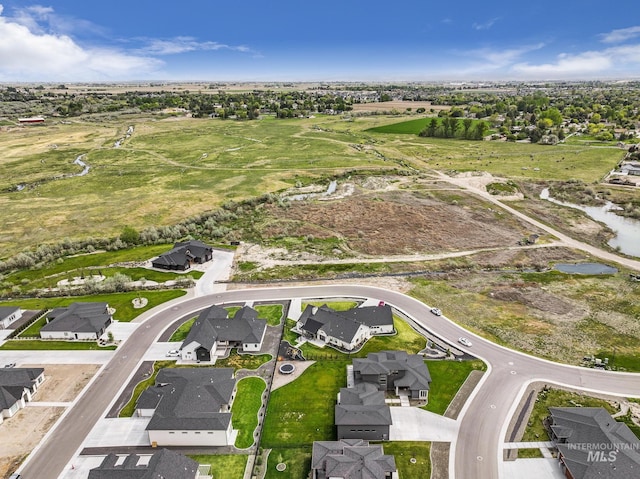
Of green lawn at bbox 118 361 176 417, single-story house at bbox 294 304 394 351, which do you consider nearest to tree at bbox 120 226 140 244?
green lawn at bbox 118 361 176 417

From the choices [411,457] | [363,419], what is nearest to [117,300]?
[363,419]

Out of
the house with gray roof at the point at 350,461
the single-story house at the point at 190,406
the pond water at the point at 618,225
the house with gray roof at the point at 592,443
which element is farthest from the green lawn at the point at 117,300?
the pond water at the point at 618,225

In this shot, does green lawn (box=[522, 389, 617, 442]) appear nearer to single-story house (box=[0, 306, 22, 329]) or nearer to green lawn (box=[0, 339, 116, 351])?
green lawn (box=[0, 339, 116, 351])

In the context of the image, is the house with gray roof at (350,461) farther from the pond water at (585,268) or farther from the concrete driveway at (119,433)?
the pond water at (585,268)

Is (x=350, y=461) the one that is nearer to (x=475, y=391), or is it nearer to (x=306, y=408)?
(x=306, y=408)

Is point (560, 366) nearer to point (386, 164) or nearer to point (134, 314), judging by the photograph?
point (134, 314)

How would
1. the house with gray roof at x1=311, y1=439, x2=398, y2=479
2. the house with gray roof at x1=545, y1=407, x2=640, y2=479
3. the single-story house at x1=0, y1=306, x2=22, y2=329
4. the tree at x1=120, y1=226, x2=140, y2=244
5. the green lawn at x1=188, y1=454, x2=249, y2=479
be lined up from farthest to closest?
the tree at x1=120, y1=226, x2=140, y2=244
the single-story house at x1=0, y1=306, x2=22, y2=329
the green lawn at x1=188, y1=454, x2=249, y2=479
the house with gray roof at x1=545, y1=407, x2=640, y2=479
the house with gray roof at x1=311, y1=439, x2=398, y2=479
